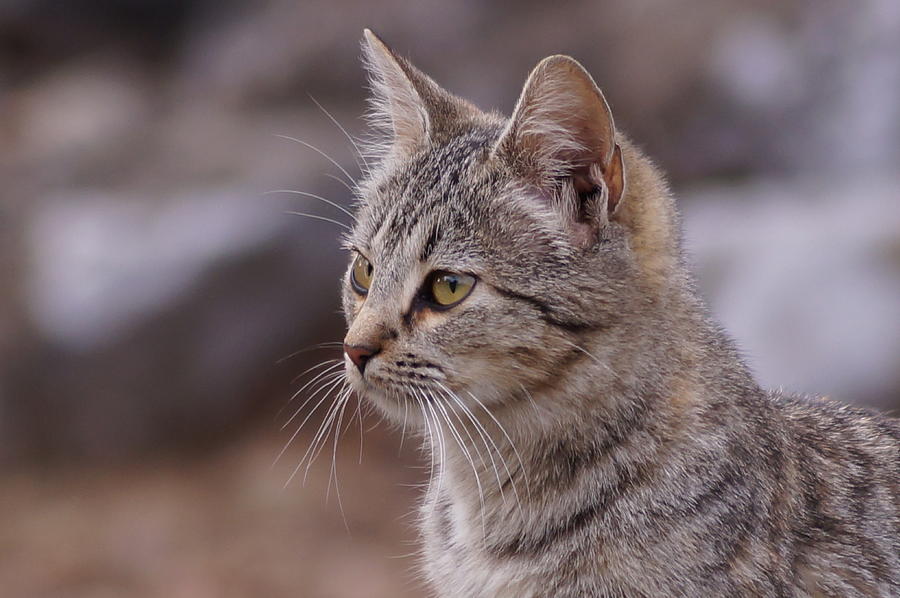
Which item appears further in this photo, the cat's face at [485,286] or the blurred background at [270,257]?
the blurred background at [270,257]

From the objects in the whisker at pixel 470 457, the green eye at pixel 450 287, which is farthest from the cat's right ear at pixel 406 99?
the whisker at pixel 470 457

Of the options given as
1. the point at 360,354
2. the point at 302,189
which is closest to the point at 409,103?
the point at 360,354

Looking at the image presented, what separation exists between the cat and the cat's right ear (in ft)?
1.06

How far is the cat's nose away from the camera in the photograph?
2508 mm

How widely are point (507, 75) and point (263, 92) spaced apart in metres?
1.97

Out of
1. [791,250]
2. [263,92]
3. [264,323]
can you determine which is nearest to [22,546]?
[264,323]

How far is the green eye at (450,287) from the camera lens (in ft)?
8.26

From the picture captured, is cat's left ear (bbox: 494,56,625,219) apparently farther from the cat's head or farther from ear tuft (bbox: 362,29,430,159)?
ear tuft (bbox: 362,29,430,159)

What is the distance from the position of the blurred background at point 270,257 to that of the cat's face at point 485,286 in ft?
12.6

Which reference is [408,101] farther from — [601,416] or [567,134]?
[601,416]

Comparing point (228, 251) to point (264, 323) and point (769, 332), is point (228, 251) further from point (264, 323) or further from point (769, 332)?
point (769, 332)

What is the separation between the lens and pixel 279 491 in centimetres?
709

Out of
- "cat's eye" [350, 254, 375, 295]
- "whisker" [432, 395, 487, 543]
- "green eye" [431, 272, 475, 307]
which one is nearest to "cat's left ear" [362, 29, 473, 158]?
"cat's eye" [350, 254, 375, 295]

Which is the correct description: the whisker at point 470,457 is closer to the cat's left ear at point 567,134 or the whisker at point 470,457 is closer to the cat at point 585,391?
the cat at point 585,391
